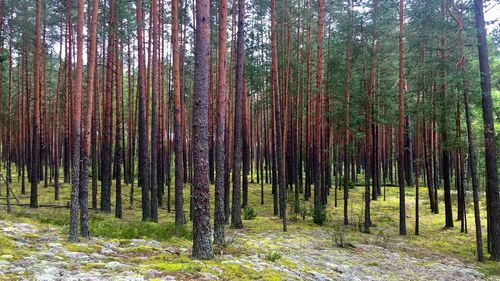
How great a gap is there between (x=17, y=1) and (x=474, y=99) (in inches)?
984

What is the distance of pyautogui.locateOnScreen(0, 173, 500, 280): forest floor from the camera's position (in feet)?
23.0

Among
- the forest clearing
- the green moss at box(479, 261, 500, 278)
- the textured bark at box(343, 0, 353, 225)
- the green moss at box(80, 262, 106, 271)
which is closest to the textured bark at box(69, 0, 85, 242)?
the forest clearing

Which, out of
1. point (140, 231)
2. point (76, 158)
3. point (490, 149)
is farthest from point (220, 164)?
point (490, 149)

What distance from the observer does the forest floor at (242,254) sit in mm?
7004

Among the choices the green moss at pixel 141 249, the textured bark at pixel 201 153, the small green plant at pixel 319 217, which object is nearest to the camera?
the textured bark at pixel 201 153

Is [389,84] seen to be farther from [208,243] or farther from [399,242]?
[208,243]

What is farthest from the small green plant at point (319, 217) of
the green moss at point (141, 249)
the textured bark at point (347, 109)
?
the green moss at point (141, 249)

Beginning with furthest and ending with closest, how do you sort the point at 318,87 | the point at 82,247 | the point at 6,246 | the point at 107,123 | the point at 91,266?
the point at 107,123 < the point at 318,87 < the point at 82,247 < the point at 6,246 < the point at 91,266

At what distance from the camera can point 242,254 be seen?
9.76 meters

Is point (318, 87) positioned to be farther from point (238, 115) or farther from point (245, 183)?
point (245, 183)

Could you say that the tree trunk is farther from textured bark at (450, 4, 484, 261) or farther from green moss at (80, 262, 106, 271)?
textured bark at (450, 4, 484, 261)

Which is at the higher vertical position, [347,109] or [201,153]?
[347,109]

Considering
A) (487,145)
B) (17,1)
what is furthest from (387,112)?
(17,1)

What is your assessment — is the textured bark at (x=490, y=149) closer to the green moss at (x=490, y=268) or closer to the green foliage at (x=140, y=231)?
the green moss at (x=490, y=268)
